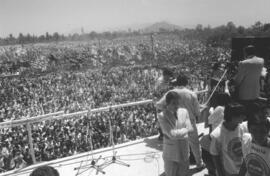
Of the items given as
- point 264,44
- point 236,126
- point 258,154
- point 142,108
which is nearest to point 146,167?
point 236,126

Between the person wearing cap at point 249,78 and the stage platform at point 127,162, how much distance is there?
116cm

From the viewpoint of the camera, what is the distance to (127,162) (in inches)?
167

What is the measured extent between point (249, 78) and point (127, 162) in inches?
85.2

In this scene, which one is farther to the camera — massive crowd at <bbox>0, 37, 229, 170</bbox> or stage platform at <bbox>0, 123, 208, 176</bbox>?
massive crowd at <bbox>0, 37, 229, 170</bbox>

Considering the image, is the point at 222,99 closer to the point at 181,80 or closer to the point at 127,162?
the point at 181,80

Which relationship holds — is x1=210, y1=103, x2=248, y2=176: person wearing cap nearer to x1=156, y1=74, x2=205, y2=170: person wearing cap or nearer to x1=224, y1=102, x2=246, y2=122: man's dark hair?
x1=224, y1=102, x2=246, y2=122: man's dark hair

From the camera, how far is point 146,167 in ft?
13.2

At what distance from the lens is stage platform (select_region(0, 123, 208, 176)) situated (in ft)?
12.9

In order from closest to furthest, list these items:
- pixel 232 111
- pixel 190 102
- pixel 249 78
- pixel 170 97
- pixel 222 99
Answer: pixel 232 111
pixel 170 97
pixel 222 99
pixel 190 102
pixel 249 78

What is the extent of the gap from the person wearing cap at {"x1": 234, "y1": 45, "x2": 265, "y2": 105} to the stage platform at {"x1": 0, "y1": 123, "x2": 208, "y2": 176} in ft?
3.81

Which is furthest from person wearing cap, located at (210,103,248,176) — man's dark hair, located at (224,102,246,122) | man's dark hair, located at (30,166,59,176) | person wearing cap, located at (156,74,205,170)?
man's dark hair, located at (30,166,59,176)

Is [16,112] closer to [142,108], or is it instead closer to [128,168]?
[142,108]

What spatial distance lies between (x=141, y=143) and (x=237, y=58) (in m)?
2.24

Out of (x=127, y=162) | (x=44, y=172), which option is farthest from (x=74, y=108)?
(x=44, y=172)
